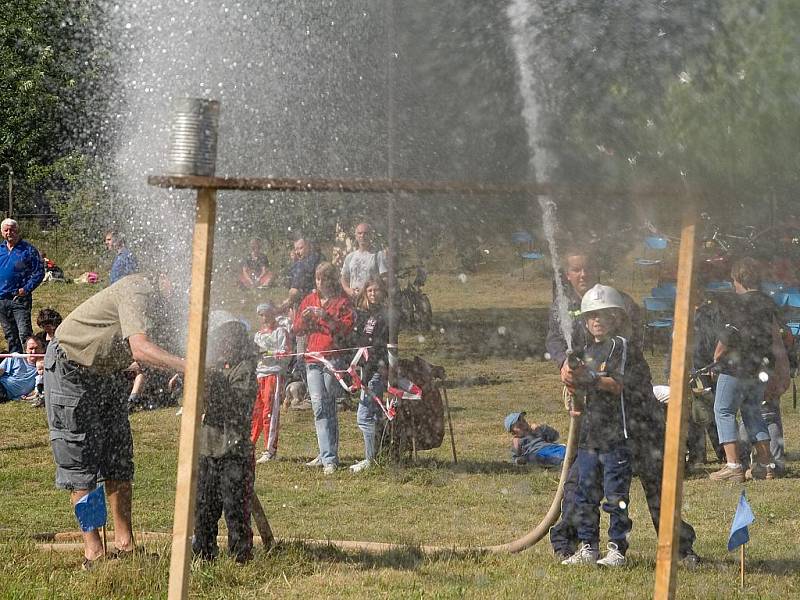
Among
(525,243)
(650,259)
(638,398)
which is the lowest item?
(638,398)

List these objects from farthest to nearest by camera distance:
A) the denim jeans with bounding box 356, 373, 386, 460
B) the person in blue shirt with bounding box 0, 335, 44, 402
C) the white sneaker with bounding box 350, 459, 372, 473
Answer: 1. the person in blue shirt with bounding box 0, 335, 44, 402
2. the denim jeans with bounding box 356, 373, 386, 460
3. the white sneaker with bounding box 350, 459, 372, 473

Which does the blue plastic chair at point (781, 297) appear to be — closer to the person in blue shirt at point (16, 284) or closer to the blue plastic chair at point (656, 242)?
the blue plastic chair at point (656, 242)

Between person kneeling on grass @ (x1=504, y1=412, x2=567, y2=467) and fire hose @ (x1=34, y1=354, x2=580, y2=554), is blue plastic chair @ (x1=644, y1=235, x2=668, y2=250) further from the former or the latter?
fire hose @ (x1=34, y1=354, x2=580, y2=554)

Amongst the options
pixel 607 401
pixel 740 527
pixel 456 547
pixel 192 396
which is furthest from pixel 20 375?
pixel 740 527

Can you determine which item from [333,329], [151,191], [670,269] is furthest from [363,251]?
[670,269]

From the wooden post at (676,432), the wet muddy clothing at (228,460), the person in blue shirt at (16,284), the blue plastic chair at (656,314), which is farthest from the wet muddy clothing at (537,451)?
the person in blue shirt at (16,284)

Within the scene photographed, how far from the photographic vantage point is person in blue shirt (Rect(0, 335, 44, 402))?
10914 mm

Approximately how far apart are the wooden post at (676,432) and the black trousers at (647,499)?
1.70 m

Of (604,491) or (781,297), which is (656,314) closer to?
(781,297)

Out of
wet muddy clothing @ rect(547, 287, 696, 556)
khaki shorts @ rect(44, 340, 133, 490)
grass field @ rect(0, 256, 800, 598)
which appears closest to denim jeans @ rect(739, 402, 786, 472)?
grass field @ rect(0, 256, 800, 598)

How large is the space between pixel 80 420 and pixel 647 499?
9.36 feet

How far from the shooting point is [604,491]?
18.8 feet

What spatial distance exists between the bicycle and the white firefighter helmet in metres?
4.74

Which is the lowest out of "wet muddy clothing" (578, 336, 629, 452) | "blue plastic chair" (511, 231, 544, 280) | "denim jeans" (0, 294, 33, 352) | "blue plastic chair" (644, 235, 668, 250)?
"wet muddy clothing" (578, 336, 629, 452)
